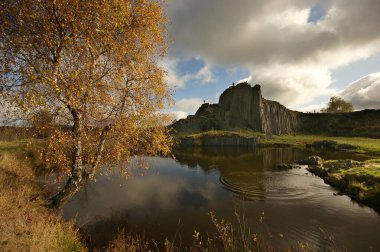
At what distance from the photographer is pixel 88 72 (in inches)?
517

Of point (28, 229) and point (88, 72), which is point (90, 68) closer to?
point (88, 72)

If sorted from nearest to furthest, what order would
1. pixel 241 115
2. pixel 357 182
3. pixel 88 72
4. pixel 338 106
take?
pixel 88 72 → pixel 357 182 → pixel 241 115 → pixel 338 106

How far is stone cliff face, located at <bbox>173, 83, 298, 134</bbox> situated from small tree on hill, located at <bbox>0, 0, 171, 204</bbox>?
111 meters

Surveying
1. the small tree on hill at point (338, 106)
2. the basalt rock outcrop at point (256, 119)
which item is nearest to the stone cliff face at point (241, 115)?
the basalt rock outcrop at point (256, 119)

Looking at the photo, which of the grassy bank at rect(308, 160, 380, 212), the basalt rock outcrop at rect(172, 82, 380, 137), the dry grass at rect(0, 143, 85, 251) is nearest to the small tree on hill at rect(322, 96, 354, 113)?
the basalt rock outcrop at rect(172, 82, 380, 137)

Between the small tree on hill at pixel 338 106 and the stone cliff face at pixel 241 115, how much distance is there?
62.6 m

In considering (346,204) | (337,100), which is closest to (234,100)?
(337,100)

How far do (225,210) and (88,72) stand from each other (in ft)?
50.5

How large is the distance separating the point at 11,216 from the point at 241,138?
85075 millimetres

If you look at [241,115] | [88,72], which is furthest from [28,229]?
[241,115]

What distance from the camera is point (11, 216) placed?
10320 mm

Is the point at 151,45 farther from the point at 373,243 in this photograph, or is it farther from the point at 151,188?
the point at 373,243

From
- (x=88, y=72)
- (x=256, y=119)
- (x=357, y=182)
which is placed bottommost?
(x=357, y=182)

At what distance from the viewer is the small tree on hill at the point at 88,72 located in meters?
11.3
